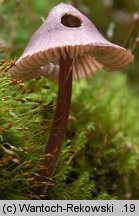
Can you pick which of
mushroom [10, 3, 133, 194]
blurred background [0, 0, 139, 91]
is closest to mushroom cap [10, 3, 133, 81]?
mushroom [10, 3, 133, 194]

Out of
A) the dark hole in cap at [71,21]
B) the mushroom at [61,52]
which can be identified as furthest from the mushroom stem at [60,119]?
the dark hole in cap at [71,21]

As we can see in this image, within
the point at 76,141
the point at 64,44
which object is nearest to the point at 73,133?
the point at 76,141

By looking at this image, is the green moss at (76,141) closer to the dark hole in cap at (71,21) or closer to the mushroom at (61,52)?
the mushroom at (61,52)

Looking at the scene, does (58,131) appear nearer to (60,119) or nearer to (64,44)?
(60,119)

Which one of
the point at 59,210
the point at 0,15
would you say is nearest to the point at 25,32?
the point at 0,15

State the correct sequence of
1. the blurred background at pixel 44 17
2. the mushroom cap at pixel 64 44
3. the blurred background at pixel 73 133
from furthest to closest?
the blurred background at pixel 44 17 → the blurred background at pixel 73 133 → the mushroom cap at pixel 64 44

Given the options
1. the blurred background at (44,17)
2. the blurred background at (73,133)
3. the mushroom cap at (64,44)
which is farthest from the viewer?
the blurred background at (44,17)

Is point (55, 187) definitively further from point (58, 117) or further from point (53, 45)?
point (53, 45)
